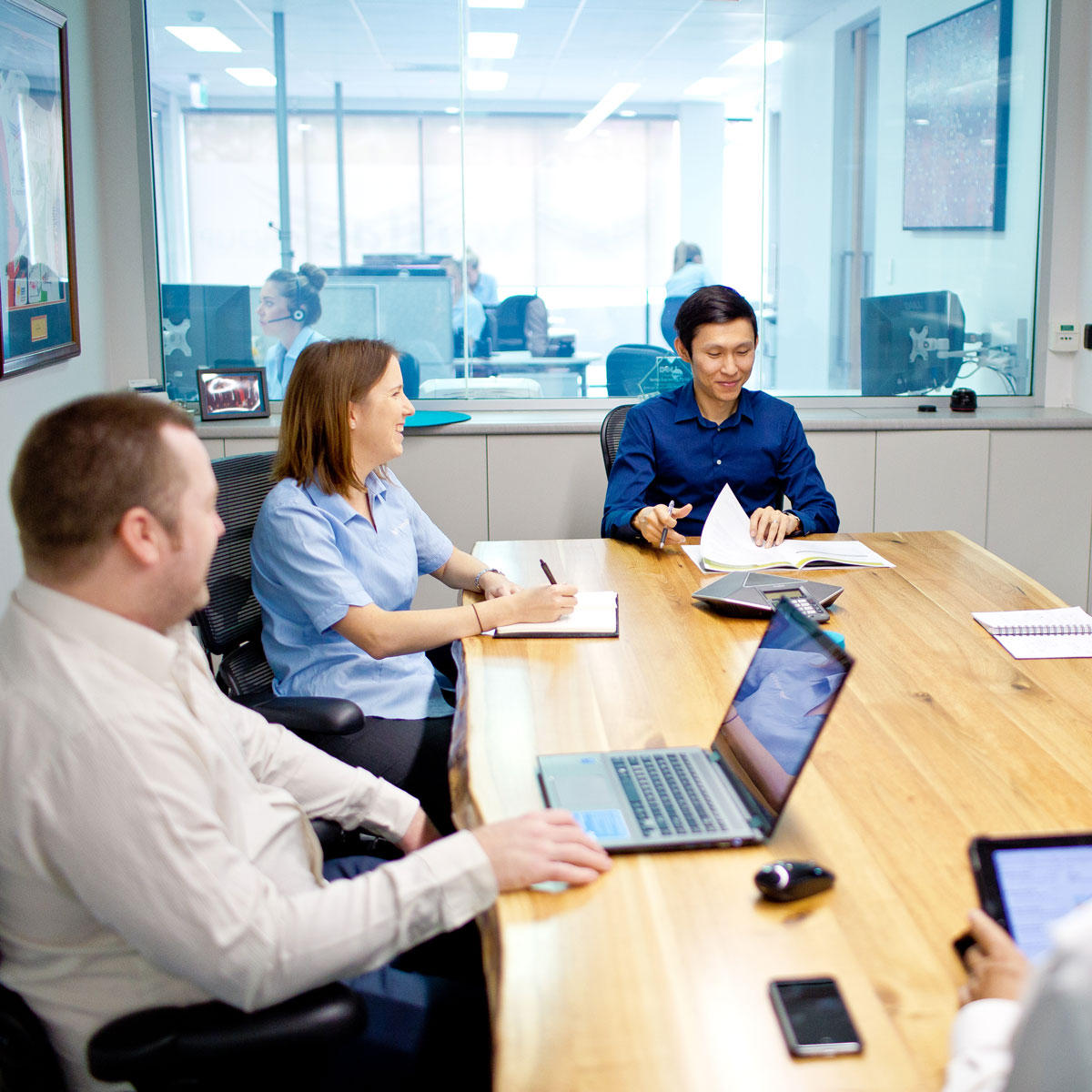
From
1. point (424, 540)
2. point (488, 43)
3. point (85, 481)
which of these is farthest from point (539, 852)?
point (488, 43)

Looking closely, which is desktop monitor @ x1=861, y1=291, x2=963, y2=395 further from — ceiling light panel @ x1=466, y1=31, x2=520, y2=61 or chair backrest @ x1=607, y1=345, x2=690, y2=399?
ceiling light panel @ x1=466, y1=31, x2=520, y2=61

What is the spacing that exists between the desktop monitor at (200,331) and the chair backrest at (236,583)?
2098 mm

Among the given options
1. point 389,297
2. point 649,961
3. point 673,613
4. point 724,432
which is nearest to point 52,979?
point 649,961

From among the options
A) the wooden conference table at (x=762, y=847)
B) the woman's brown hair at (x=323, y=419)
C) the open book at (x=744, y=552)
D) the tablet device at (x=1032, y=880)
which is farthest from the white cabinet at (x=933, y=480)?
the tablet device at (x=1032, y=880)

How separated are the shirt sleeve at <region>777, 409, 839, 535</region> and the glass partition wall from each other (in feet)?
4.84

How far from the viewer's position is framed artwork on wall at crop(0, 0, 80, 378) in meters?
3.01

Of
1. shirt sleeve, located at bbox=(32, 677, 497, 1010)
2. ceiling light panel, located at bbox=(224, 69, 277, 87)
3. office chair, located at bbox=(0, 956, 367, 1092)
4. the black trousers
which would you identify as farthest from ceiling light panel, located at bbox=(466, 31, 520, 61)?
office chair, located at bbox=(0, 956, 367, 1092)

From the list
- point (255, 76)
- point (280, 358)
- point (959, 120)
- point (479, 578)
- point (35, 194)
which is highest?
point (255, 76)

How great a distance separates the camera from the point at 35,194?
3.27 m

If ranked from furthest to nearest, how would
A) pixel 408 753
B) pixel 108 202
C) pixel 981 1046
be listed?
pixel 108 202 < pixel 408 753 < pixel 981 1046

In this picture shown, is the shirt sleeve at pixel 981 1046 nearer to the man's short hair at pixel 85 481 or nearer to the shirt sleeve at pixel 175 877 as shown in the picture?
the shirt sleeve at pixel 175 877

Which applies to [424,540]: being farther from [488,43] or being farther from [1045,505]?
[1045,505]

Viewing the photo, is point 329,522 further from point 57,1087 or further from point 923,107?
point 923,107

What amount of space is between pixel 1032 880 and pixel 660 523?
67.6 inches
